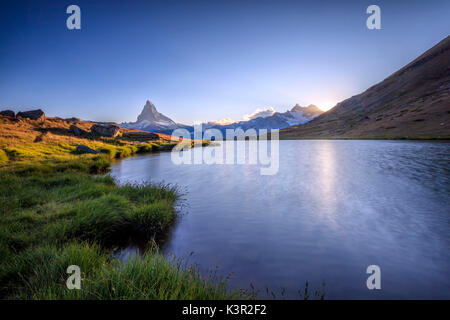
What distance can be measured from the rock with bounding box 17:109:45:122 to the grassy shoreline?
198ft

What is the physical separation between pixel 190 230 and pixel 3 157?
973 inches

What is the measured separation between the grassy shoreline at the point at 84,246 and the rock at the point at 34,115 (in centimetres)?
6031

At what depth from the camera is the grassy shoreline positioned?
326 cm

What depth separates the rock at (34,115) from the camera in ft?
180

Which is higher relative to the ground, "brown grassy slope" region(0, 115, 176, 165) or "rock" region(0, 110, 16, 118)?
"rock" region(0, 110, 16, 118)

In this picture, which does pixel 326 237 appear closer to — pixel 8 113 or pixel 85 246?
pixel 85 246

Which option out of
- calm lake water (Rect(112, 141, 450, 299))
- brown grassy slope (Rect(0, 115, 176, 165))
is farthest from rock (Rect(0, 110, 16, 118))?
calm lake water (Rect(112, 141, 450, 299))

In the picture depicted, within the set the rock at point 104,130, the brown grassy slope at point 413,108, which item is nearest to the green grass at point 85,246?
→ the rock at point 104,130

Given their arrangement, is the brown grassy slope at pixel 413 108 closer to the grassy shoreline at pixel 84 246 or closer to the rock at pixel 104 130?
the grassy shoreline at pixel 84 246

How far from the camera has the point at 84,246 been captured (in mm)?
5254

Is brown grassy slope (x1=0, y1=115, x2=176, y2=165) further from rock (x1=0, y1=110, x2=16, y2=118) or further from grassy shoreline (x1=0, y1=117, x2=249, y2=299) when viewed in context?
grassy shoreline (x1=0, y1=117, x2=249, y2=299)

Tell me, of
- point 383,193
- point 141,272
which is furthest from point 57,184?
point 383,193

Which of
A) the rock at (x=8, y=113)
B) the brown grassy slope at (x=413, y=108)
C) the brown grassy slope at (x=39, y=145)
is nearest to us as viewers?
the brown grassy slope at (x=39, y=145)
